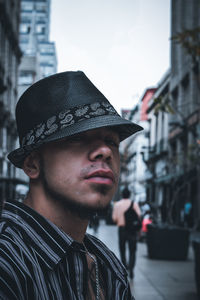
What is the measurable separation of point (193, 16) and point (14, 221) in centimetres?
2844

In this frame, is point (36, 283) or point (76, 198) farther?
point (76, 198)

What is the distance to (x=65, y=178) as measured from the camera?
58.5 inches

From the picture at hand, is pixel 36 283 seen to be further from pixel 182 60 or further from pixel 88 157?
pixel 182 60

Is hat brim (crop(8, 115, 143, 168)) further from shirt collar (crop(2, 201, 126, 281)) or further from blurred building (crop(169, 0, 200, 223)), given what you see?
blurred building (crop(169, 0, 200, 223))

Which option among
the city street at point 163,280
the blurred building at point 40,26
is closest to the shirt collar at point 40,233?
the city street at point 163,280

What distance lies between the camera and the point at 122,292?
5.32ft

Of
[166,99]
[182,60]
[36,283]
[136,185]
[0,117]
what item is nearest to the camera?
[36,283]

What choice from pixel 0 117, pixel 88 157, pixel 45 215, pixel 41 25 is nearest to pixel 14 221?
pixel 45 215

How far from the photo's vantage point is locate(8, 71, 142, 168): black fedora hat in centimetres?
145

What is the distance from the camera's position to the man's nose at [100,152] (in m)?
1.49

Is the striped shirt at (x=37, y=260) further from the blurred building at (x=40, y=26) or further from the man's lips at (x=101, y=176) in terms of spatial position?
the blurred building at (x=40, y=26)

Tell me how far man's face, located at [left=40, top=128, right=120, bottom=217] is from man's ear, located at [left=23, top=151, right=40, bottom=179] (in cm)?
2

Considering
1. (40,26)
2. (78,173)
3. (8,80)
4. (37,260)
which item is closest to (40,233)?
(37,260)

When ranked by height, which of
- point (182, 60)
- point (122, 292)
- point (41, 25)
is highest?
point (41, 25)
